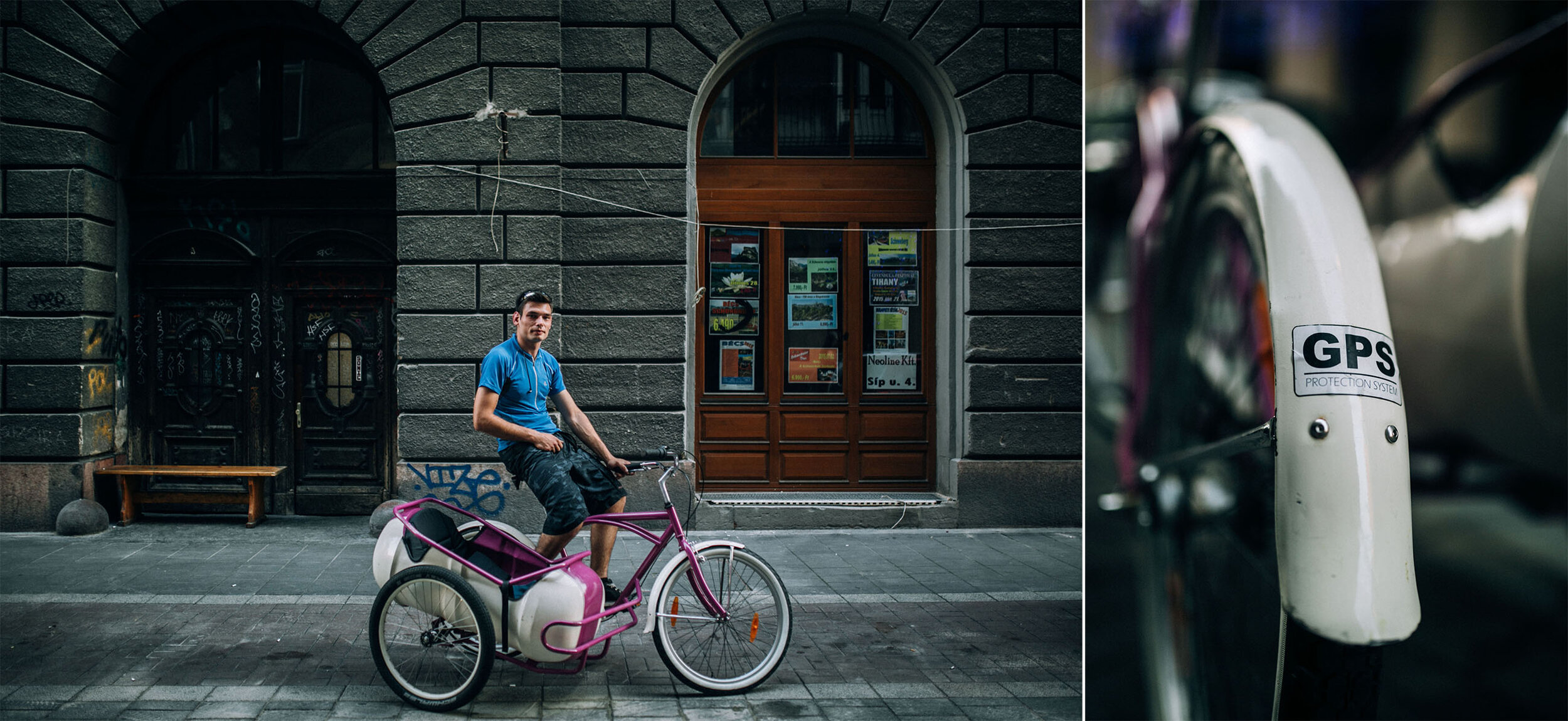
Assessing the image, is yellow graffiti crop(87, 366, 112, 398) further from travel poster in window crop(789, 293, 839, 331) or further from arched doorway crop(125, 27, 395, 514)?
travel poster in window crop(789, 293, 839, 331)

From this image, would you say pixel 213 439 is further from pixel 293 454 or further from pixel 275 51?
pixel 275 51

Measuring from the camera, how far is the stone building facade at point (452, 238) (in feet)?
25.8

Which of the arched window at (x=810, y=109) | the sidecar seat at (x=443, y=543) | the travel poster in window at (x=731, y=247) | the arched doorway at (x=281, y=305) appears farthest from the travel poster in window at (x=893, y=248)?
the sidecar seat at (x=443, y=543)

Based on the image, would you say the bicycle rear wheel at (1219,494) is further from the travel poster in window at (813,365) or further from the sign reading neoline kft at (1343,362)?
the travel poster in window at (813,365)

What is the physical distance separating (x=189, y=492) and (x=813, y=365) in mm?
5566

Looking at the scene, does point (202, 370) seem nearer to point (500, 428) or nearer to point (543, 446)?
point (500, 428)

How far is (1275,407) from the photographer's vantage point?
3.72 feet

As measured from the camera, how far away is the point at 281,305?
337 inches

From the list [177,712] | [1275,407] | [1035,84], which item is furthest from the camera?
[1035,84]

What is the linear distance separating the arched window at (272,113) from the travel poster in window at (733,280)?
3095 mm

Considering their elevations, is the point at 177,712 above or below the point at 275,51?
below

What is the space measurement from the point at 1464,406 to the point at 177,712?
4.49 meters

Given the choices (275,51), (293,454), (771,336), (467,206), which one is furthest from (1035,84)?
(293,454)

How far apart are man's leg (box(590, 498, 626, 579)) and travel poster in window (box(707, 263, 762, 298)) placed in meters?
4.44
